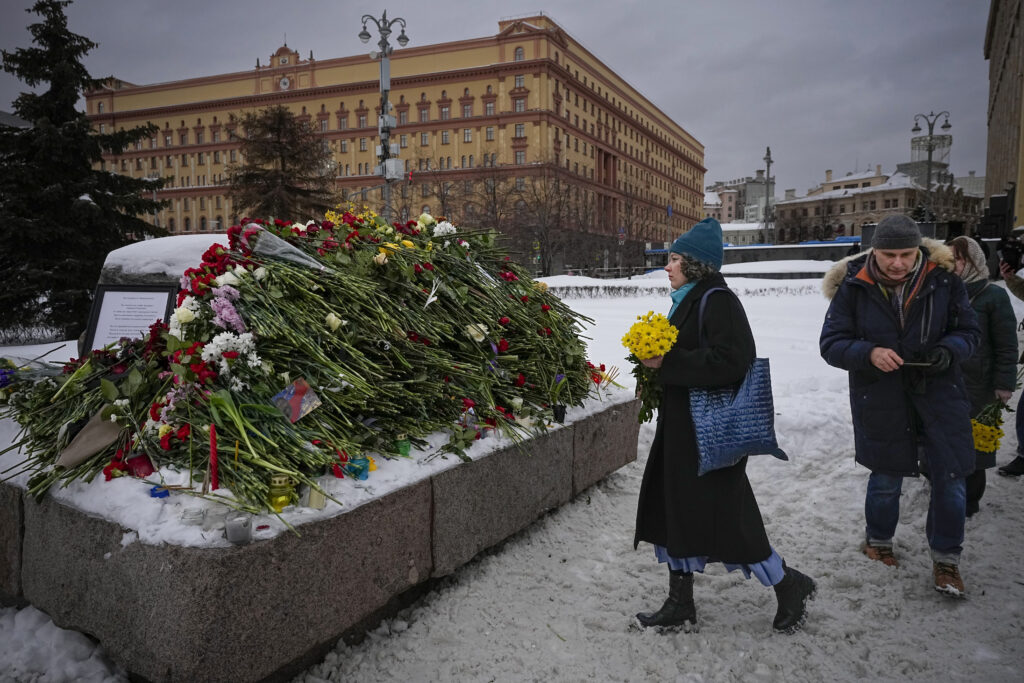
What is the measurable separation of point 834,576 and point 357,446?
2634mm

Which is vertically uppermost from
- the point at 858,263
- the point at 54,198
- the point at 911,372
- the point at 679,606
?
the point at 54,198

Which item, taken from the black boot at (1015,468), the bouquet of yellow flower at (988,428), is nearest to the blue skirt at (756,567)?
the bouquet of yellow flower at (988,428)

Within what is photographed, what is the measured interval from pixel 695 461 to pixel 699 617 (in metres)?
0.85

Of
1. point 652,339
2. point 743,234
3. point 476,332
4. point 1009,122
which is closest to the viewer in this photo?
point 652,339

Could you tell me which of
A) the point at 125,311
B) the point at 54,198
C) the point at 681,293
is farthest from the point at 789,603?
the point at 54,198

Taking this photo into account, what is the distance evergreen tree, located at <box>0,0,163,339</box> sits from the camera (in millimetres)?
13648

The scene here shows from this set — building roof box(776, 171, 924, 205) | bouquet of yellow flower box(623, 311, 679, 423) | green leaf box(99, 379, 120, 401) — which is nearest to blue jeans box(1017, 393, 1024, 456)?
bouquet of yellow flower box(623, 311, 679, 423)

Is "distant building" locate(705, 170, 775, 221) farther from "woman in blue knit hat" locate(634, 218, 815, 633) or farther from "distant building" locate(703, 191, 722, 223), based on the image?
"woman in blue knit hat" locate(634, 218, 815, 633)

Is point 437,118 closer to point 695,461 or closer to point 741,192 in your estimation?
point 695,461

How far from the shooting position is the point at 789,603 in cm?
293

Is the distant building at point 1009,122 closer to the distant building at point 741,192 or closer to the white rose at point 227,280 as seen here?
the white rose at point 227,280

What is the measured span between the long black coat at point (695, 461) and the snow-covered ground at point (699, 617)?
0.46 meters

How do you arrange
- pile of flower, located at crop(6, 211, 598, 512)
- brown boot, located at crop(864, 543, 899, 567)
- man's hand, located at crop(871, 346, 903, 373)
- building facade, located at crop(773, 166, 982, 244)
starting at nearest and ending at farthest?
pile of flower, located at crop(6, 211, 598, 512)
man's hand, located at crop(871, 346, 903, 373)
brown boot, located at crop(864, 543, 899, 567)
building facade, located at crop(773, 166, 982, 244)

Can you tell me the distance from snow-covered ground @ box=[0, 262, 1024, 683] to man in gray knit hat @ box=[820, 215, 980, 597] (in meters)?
0.32
